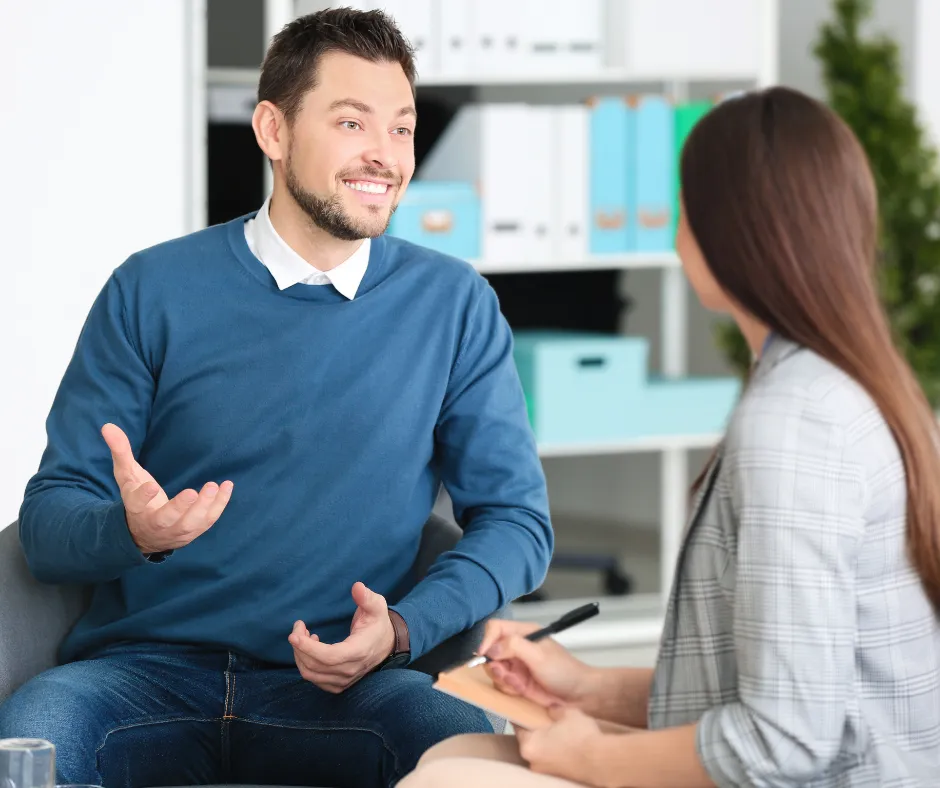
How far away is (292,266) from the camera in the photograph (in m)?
1.88

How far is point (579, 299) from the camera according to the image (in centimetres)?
426

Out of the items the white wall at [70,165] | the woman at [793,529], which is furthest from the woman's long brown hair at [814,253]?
the white wall at [70,165]

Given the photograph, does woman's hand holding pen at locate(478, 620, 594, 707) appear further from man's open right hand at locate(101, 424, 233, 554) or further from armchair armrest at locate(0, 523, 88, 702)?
armchair armrest at locate(0, 523, 88, 702)

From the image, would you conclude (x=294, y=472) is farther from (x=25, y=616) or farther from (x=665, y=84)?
(x=665, y=84)

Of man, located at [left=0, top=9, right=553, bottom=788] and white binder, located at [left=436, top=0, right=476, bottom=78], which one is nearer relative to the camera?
man, located at [left=0, top=9, right=553, bottom=788]

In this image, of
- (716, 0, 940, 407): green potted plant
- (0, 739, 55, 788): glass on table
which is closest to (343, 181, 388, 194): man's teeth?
(0, 739, 55, 788): glass on table

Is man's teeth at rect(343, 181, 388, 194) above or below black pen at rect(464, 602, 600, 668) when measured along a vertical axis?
above

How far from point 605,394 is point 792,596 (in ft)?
8.24

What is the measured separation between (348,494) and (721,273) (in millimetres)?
712

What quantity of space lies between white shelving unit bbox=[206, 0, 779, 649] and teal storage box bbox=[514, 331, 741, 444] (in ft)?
0.11

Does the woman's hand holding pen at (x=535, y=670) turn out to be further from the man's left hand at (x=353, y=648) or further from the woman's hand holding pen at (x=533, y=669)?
the man's left hand at (x=353, y=648)

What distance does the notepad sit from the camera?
1312 millimetres

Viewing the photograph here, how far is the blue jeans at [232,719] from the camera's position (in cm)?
161

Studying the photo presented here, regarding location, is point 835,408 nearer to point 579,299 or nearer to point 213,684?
point 213,684
